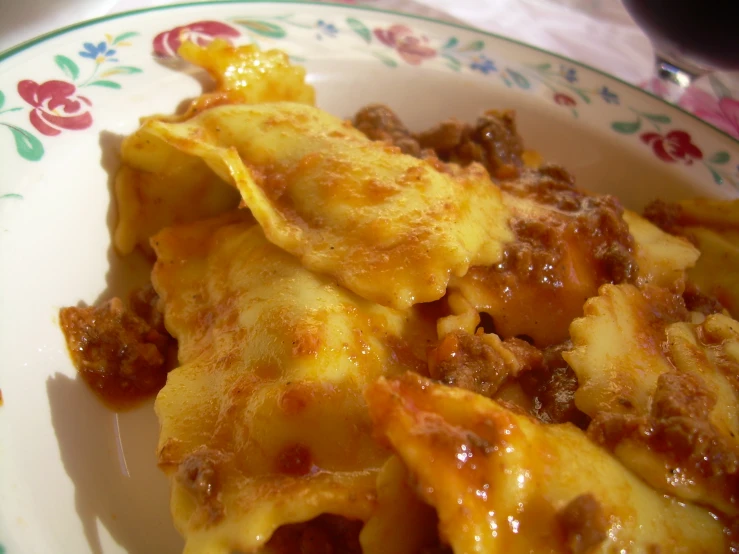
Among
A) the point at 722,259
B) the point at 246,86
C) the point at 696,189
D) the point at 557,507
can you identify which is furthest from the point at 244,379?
the point at 696,189

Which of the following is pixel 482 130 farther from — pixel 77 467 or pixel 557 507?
pixel 77 467

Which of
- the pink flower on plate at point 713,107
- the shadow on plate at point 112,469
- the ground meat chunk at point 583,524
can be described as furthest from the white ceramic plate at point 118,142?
the ground meat chunk at point 583,524

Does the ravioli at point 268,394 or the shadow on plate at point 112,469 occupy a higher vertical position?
the ravioli at point 268,394

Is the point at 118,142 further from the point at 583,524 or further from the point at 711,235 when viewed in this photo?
the point at 711,235

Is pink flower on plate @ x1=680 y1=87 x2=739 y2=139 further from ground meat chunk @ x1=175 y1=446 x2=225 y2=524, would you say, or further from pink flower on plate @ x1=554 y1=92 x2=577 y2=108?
ground meat chunk @ x1=175 y1=446 x2=225 y2=524

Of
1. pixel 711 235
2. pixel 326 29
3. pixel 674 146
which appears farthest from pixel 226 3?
pixel 711 235

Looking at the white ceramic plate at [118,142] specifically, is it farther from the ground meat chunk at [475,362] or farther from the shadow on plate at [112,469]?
the ground meat chunk at [475,362]
